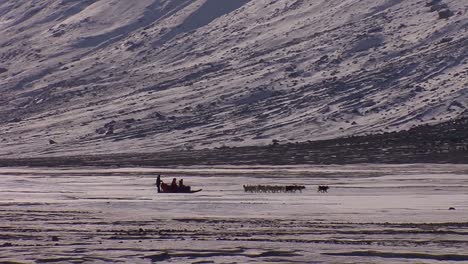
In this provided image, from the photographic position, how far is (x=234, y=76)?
308 ft

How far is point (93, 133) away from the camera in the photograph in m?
86.8

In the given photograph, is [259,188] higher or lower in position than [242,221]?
higher

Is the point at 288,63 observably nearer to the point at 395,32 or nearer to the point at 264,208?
the point at 395,32

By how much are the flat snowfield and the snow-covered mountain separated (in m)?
27.1

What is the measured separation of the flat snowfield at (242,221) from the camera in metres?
23.6

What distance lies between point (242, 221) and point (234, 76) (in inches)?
2504

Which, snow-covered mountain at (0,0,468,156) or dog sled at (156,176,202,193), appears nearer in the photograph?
dog sled at (156,176,202,193)

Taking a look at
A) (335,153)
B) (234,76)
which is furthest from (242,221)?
(234,76)

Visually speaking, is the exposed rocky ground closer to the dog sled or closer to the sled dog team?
the sled dog team

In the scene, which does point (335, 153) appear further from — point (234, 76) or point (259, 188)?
point (234, 76)

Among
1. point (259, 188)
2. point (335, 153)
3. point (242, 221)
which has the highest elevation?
point (335, 153)

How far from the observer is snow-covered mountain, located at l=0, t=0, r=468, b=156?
3118 inches

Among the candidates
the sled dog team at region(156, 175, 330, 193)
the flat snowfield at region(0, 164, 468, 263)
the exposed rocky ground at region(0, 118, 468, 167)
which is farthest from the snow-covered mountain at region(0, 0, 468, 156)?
the sled dog team at region(156, 175, 330, 193)

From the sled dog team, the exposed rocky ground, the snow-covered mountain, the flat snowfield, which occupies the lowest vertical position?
the flat snowfield
